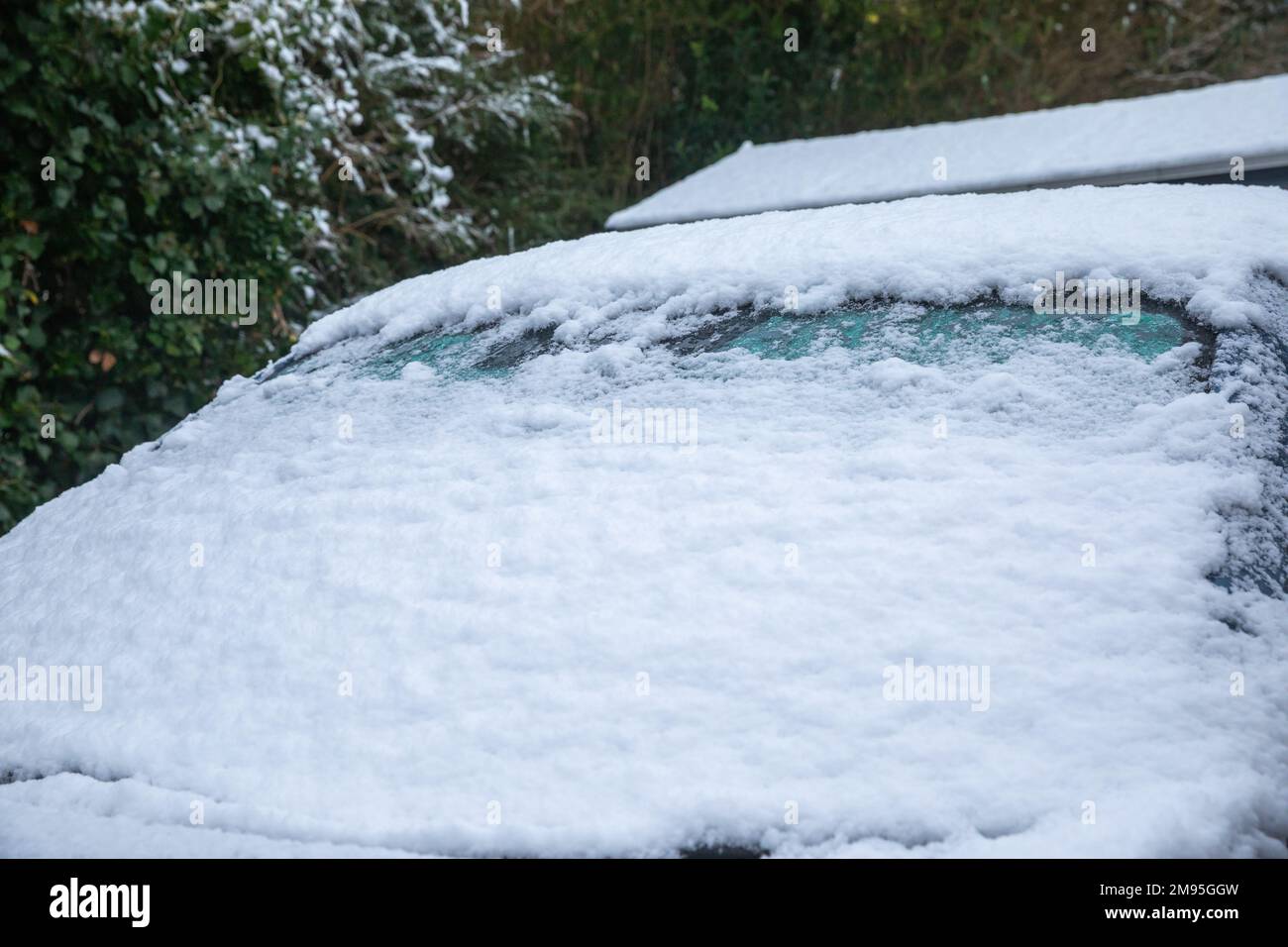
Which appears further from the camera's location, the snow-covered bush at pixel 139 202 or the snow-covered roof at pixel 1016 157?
the snow-covered roof at pixel 1016 157

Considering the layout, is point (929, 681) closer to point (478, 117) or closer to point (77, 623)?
point (77, 623)

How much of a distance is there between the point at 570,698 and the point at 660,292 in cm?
91

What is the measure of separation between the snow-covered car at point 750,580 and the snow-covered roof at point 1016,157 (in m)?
3.55

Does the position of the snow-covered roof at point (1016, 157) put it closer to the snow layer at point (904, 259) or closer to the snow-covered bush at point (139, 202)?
the snow-covered bush at point (139, 202)

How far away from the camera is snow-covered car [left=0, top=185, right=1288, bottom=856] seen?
3.87 feet

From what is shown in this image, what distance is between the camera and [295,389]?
2.28m

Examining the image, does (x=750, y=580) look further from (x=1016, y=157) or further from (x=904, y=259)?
(x=1016, y=157)

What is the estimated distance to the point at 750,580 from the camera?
4.62 ft

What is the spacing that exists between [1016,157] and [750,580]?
16.8ft

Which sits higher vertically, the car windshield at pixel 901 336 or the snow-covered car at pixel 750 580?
the car windshield at pixel 901 336

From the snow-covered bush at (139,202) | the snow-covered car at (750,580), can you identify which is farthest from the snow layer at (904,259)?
the snow-covered bush at (139,202)

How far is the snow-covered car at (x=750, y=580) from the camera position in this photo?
3.87 feet
